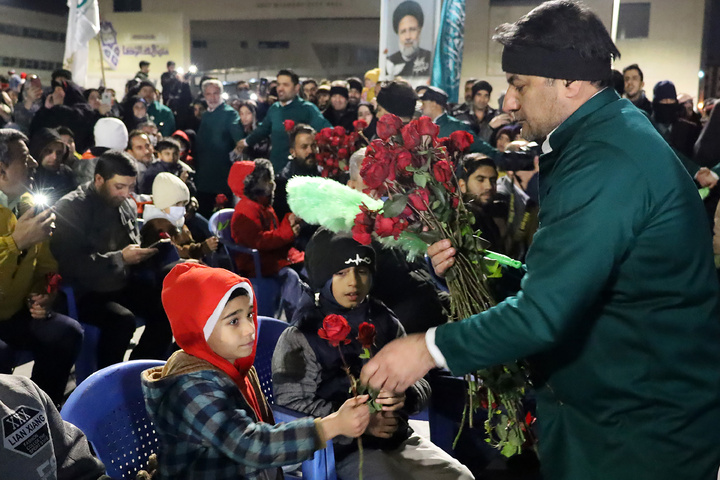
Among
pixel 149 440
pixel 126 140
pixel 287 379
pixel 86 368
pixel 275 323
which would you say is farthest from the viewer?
pixel 126 140

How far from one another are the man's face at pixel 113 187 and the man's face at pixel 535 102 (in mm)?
2824

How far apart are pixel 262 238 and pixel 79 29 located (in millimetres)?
5283

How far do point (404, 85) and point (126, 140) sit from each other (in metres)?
2.60

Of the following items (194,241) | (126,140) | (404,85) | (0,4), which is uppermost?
(0,4)

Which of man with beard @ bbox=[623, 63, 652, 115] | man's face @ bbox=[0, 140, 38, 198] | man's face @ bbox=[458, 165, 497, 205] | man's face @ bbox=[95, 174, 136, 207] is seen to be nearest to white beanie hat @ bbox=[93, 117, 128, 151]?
man's face @ bbox=[95, 174, 136, 207]

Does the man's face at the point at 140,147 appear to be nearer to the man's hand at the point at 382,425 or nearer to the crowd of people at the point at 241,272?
the crowd of people at the point at 241,272

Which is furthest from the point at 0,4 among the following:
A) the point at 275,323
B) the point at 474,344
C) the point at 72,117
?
the point at 474,344

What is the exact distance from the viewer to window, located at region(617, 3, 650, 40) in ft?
54.7

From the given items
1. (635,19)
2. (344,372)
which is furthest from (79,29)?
(635,19)

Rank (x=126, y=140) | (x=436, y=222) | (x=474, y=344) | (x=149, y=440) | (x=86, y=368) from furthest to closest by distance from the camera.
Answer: (x=126, y=140)
(x=86, y=368)
(x=149, y=440)
(x=436, y=222)
(x=474, y=344)

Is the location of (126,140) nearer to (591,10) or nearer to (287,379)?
(287,379)

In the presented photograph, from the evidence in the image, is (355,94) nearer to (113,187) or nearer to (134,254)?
(113,187)

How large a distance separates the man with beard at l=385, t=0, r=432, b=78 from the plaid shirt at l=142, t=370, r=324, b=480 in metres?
6.55

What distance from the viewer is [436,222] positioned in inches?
67.4
